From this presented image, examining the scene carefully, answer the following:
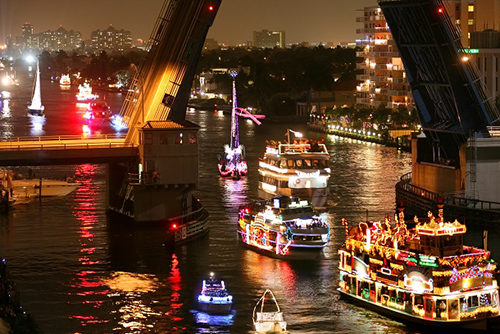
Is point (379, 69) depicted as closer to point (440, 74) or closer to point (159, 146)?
point (440, 74)

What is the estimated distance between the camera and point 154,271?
85.0ft

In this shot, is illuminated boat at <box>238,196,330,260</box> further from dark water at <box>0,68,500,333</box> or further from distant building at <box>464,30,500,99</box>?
distant building at <box>464,30,500,99</box>

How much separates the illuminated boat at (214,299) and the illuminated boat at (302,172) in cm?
1260


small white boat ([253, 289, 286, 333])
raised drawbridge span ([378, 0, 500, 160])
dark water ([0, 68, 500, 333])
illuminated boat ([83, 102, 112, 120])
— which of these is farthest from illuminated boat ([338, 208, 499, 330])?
illuminated boat ([83, 102, 112, 120])

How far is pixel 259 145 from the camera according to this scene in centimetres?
6069

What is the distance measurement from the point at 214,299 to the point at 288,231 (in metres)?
4.84

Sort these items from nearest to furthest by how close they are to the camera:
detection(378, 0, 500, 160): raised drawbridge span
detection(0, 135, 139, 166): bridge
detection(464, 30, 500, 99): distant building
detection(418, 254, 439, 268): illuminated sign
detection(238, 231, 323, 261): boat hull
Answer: detection(418, 254, 439, 268): illuminated sign < detection(238, 231, 323, 261): boat hull < detection(378, 0, 500, 160): raised drawbridge span < detection(0, 135, 139, 166): bridge < detection(464, 30, 500, 99): distant building

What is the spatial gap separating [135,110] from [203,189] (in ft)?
17.6

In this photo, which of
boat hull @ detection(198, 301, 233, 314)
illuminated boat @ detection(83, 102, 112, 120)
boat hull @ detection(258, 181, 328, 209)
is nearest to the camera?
boat hull @ detection(198, 301, 233, 314)

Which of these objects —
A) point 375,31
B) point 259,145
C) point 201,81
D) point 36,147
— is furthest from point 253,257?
point 201,81

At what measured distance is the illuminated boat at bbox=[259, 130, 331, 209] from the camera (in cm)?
3538

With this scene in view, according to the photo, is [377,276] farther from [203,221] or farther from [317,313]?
[203,221]

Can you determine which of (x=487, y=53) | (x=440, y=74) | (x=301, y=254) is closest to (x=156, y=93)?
(x=440, y=74)

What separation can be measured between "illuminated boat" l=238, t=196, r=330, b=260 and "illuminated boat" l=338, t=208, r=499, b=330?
5.08 m
